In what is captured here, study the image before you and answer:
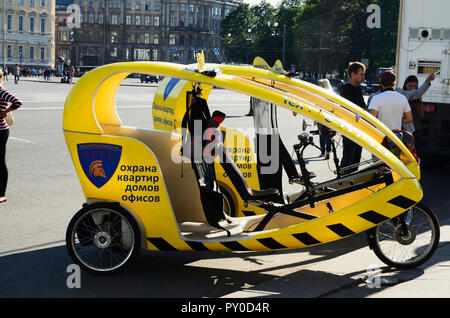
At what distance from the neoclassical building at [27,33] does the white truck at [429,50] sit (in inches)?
4717

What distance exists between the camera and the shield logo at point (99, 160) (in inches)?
232

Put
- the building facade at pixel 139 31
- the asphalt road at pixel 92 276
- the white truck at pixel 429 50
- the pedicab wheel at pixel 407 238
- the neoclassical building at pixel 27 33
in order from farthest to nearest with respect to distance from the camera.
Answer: the building facade at pixel 139 31
the neoclassical building at pixel 27 33
the white truck at pixel 429 50
the pedicab wheel at pixel 407 238
the asphalt road at pixel 92 276

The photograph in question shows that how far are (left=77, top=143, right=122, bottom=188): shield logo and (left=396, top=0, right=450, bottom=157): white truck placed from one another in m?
7.41

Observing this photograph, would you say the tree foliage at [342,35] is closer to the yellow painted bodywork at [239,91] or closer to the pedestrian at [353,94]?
the pedestrian at [353,94]

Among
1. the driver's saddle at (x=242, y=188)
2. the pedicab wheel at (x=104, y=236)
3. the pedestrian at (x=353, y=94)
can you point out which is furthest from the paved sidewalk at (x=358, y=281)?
the pedestrian at (x=353, y=94)

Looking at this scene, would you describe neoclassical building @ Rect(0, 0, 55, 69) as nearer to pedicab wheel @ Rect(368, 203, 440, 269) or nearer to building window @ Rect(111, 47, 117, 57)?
building window @ Rect(111, 47, 117, 57)

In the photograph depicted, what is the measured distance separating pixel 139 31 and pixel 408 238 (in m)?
151

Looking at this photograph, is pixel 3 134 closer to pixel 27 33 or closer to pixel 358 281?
pixel 358 281

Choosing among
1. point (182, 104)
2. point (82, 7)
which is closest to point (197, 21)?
point (82, 7)

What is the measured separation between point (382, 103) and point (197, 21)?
507 ft

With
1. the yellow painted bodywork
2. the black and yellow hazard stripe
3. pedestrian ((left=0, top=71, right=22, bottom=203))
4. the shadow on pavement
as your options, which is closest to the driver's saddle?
the yellow painted bodywork
